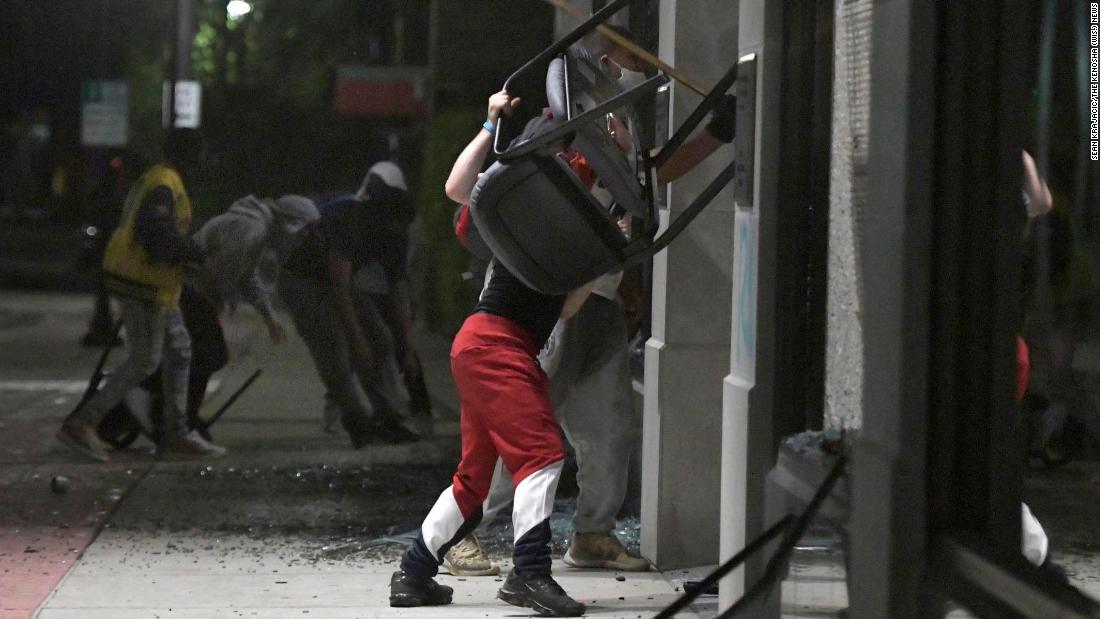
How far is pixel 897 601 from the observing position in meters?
3.60

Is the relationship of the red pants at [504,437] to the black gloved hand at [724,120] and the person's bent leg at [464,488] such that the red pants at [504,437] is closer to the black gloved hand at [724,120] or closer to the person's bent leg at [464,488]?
the person's bent leg at [464,488]

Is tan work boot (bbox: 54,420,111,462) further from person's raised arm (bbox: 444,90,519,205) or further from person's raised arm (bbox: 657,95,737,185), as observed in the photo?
person's raised arm (bbox: 657,95,737,185)

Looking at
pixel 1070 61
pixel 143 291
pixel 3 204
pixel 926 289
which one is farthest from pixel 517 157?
pixel 3 204

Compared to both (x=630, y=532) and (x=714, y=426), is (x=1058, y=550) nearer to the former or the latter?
(x=714, y=426)

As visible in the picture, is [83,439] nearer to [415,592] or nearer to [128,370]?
[128,370]

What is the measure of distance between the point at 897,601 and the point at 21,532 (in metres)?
4.65

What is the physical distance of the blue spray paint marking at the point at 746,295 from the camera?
470 centimetres

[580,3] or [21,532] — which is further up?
[580,3]

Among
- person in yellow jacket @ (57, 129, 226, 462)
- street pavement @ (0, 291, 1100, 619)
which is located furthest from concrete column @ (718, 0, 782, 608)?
person in yellow jacket @ (57, 129, 226, 462)

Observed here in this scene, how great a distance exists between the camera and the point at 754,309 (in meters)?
4.68

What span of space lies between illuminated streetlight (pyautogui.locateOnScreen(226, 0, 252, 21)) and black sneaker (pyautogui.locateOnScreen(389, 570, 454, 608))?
13.8 ft

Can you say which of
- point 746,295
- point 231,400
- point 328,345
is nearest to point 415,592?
point 746,295

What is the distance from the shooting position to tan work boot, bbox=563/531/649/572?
648 centimetres

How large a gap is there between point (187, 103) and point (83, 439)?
1867 millimetres
